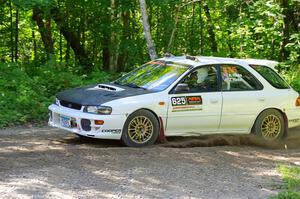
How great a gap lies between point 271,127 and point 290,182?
3364 mm

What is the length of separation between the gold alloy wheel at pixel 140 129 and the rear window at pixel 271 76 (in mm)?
2646

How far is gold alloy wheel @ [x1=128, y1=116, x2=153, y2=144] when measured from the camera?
913 cm

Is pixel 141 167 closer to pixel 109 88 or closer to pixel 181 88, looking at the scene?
pixel 181 88

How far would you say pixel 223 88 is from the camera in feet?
32.7

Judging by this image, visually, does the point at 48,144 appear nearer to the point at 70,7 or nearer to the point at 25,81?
the point at 25,81

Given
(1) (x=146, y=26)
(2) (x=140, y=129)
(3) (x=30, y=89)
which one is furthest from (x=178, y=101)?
(1) (x=146, y=26)

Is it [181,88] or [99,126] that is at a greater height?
[181,88]

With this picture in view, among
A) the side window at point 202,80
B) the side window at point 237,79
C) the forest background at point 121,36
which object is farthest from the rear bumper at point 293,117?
the forest background at point 121,36

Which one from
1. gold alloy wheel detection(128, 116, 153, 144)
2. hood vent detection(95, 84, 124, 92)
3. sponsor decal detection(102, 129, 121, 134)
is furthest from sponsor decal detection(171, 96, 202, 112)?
sponsor decal detection(102, 129, 121, 134)

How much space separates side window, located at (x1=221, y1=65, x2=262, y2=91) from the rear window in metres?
0.29

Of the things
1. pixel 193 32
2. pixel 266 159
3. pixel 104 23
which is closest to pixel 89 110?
pixel 266 159

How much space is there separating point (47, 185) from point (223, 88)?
14.6ft

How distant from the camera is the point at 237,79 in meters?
10.2

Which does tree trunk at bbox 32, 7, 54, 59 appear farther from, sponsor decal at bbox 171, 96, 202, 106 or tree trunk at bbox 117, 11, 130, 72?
sponsor decal at bbox 171, 96, 202, 106
